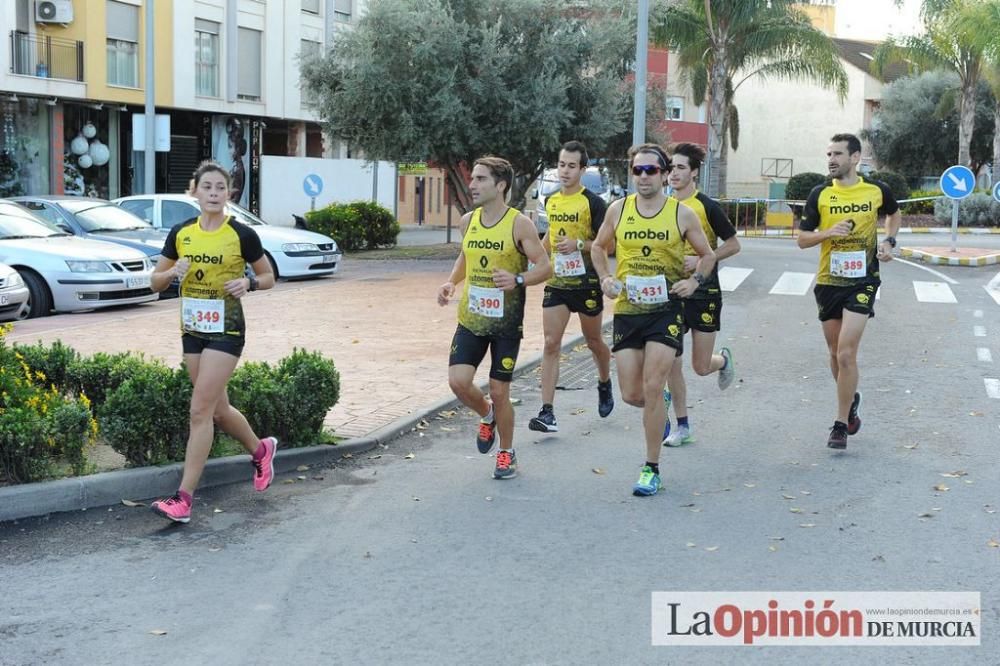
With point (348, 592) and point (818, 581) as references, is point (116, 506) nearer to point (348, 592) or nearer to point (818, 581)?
point (348, 592)

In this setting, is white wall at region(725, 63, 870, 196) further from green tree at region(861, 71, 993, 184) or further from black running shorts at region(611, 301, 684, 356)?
black running shorts at region(611, 301, 684, 356)

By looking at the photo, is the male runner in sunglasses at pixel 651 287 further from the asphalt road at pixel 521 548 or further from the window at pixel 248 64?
the window at pixel 248 64

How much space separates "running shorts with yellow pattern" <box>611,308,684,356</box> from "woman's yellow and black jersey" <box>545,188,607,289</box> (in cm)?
146

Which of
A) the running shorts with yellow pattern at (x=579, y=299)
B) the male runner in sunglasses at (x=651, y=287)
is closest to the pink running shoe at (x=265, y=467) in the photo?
the male runner in sunglasses at (x=651, y=287)

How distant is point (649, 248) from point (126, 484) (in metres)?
3.07

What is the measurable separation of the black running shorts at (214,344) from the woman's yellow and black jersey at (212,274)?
22 mm

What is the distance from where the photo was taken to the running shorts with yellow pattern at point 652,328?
6984 millimetres

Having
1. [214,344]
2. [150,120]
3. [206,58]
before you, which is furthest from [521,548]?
[206,58]

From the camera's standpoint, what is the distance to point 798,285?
66.0 ft

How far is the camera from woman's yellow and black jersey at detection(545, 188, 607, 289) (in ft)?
27.9

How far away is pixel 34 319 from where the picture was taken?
1520 centimetres

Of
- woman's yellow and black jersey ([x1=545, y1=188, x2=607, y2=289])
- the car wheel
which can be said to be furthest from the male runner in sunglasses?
the car wheel

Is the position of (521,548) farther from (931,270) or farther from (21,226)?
(931,270)

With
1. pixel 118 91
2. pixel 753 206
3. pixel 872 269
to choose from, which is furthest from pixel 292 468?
pixel 753 206
